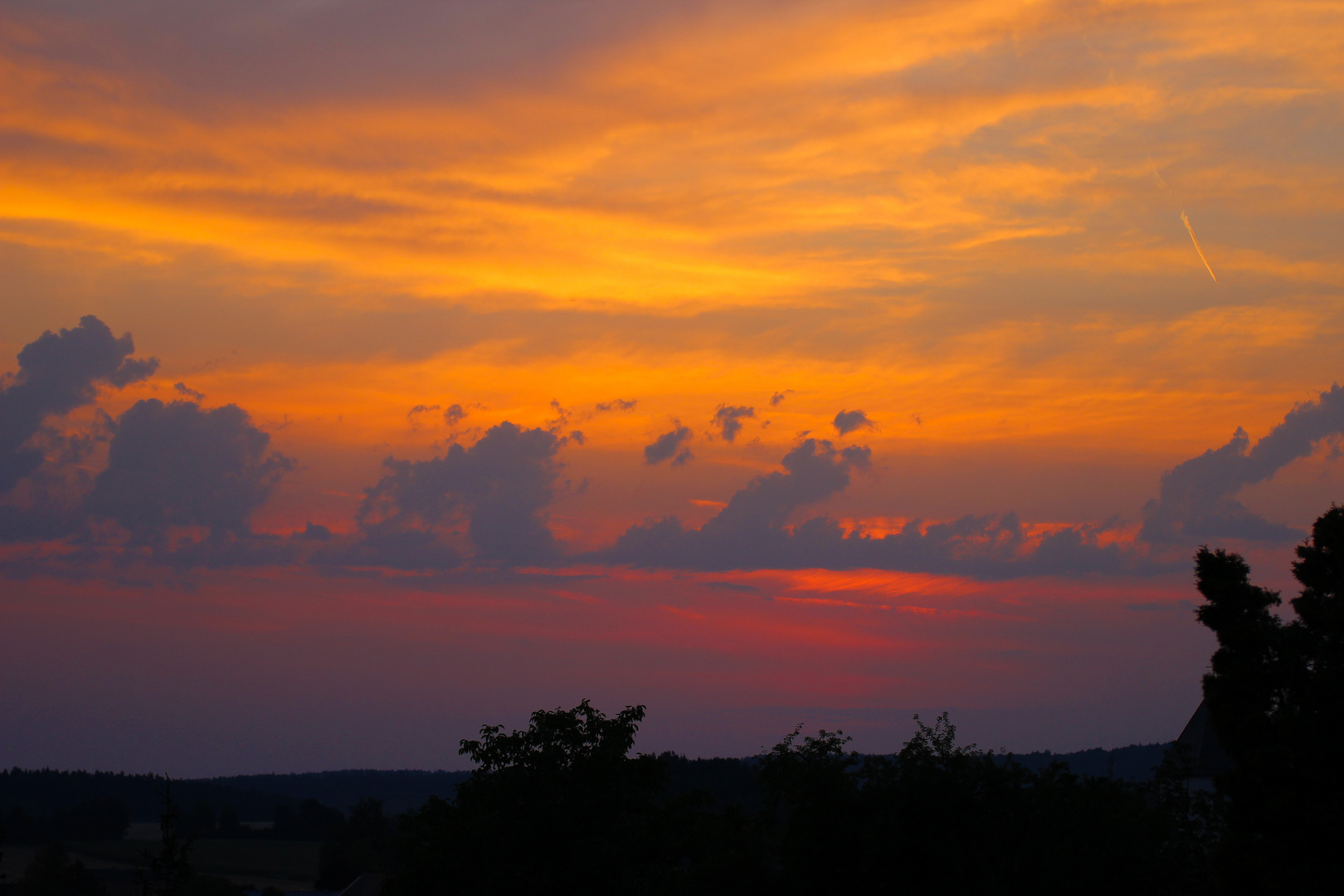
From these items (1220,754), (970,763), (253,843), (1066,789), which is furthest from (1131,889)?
(253,843)

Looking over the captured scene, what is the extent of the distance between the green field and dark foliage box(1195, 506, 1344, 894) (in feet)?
422

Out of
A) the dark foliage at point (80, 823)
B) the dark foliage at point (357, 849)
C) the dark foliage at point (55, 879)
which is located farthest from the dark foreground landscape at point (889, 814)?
the dark foliage at point (80, 823)

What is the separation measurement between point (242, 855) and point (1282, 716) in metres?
152

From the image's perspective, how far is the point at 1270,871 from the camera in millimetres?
25125

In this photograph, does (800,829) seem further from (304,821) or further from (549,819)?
(304,821)

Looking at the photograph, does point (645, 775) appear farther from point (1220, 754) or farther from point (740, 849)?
point (1220, 754)

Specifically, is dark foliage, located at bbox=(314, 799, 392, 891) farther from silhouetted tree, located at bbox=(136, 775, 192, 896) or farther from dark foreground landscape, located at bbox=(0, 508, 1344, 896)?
dark foreground landscape, located at bbox=(0, 508, 1344, 896)

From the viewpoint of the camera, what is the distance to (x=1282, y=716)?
2623cm

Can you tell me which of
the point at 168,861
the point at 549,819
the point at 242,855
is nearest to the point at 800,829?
the point at 549,819

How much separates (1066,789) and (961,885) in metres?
4.51

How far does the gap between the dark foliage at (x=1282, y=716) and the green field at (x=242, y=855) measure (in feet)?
422

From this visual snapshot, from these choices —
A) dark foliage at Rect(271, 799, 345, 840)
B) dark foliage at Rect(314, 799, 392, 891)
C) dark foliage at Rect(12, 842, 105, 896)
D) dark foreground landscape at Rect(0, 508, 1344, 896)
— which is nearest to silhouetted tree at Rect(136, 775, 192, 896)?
dark foreground landscape at Rect(0, 508, 1344, 896)

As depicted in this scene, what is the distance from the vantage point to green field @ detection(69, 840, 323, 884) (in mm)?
142375

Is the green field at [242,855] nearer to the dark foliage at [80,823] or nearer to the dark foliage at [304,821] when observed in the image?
the dark foliage at [80,823]
